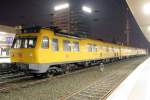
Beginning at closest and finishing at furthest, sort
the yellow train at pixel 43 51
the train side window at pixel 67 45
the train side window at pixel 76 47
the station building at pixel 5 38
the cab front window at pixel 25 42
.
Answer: the yellow train at pixel 43 51 < the cab front window at pixel 25 42 < the train side window at pixel 67 45 < the train side window at pixel 76 47 < the station building at pixel 5 38

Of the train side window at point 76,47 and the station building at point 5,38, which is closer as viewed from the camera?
the train side window at point 76,47

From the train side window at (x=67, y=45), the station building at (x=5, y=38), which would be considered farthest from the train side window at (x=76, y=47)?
the station building at (x=5, y=38)

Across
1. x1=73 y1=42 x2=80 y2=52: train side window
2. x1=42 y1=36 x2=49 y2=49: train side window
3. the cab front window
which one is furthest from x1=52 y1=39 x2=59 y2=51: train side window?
x1=73 y1=42 x2=80 y2=52: train side window

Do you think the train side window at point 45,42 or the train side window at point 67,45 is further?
the train side window at point 67,45

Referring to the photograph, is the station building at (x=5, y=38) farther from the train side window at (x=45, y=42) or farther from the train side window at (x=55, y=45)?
the train side window at (x=45, y=42)

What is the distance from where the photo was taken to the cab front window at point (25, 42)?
38.2ft

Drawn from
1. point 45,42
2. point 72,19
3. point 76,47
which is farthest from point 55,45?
point 72,19

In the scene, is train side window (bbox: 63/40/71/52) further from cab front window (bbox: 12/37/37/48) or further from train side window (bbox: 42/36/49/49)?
cab front window (bbox: 12/37/37/48)

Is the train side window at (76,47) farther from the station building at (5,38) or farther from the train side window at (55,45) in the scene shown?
the station building at (5,38)

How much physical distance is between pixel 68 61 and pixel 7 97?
6.99m

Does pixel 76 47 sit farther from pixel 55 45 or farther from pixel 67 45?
pixel 55 45

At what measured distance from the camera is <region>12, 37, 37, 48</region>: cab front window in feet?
38.2

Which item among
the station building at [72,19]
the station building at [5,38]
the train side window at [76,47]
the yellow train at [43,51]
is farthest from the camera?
the station building at [72,19]

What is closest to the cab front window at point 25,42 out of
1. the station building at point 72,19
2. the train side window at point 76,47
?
the train side window at point 76,47
